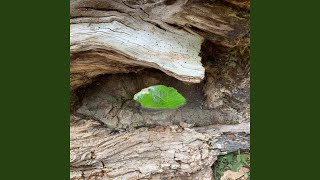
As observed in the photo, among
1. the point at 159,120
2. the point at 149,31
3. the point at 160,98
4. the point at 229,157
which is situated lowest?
the point at 229,157

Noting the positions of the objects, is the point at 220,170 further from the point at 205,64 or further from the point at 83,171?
the point at 83,171

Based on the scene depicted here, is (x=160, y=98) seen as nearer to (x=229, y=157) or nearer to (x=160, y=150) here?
(x=160, y=150)

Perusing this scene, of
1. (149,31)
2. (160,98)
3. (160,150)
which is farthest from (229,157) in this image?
(149,31)

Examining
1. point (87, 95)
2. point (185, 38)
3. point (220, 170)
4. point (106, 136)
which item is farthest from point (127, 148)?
point (185, 38)

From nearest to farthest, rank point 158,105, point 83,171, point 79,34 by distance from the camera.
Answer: point 79,34 < point 83,171 < point 158,105

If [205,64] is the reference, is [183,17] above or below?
above

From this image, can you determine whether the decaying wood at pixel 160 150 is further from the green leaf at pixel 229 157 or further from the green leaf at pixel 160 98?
the green leaf at pixel 160 98

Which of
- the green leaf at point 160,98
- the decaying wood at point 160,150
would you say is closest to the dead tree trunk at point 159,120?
the decaying wood at point 160,150
